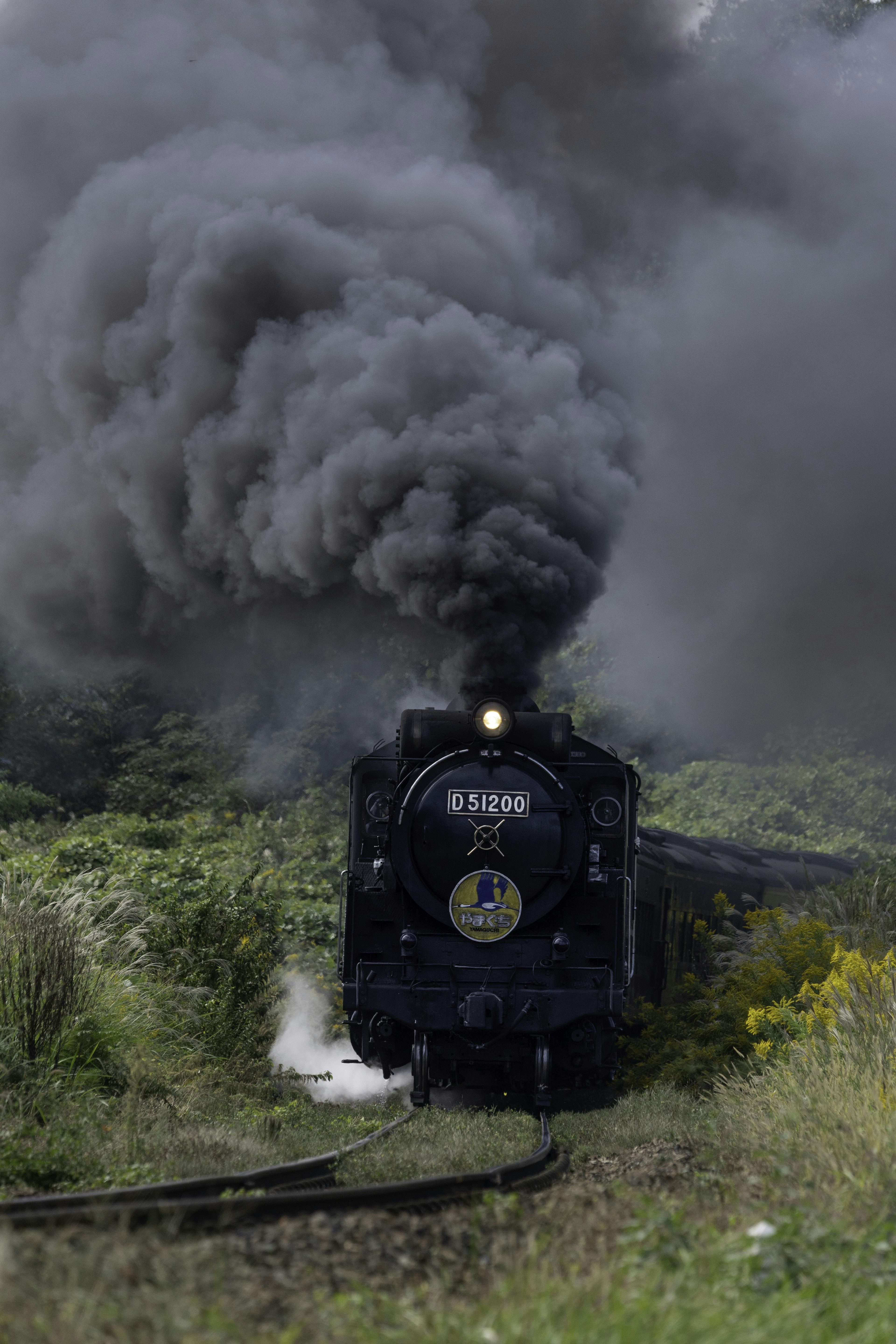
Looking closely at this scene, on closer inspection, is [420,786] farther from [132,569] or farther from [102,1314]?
[132,569]

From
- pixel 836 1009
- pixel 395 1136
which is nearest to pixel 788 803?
pixel 836 1009

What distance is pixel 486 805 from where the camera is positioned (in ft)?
25.8

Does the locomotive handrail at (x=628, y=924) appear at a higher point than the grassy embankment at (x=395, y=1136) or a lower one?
higher

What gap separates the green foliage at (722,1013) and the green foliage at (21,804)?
1306 centimetres

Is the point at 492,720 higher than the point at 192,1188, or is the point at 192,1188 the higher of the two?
the point at 492,720

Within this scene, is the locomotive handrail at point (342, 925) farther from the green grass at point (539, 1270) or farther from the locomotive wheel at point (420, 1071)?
the green grass at point (539, 1270)

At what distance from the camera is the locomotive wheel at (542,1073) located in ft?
24.2

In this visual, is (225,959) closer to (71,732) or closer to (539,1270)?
(539,1270)

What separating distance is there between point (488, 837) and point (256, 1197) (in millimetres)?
4192

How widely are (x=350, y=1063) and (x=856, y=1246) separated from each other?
20.2 feet

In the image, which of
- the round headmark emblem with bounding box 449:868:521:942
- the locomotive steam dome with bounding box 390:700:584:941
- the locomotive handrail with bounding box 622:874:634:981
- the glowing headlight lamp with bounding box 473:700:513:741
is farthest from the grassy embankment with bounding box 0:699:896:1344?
the glowing headlight lamp with bounding box 473:700:513:741

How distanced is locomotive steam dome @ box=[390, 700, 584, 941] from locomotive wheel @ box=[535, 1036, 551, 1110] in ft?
2.43

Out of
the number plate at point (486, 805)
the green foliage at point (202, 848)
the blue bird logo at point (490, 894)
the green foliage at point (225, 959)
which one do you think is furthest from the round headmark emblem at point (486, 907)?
the green foliage at point (202, 848)

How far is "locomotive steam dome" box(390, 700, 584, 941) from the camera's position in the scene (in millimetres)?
7809
